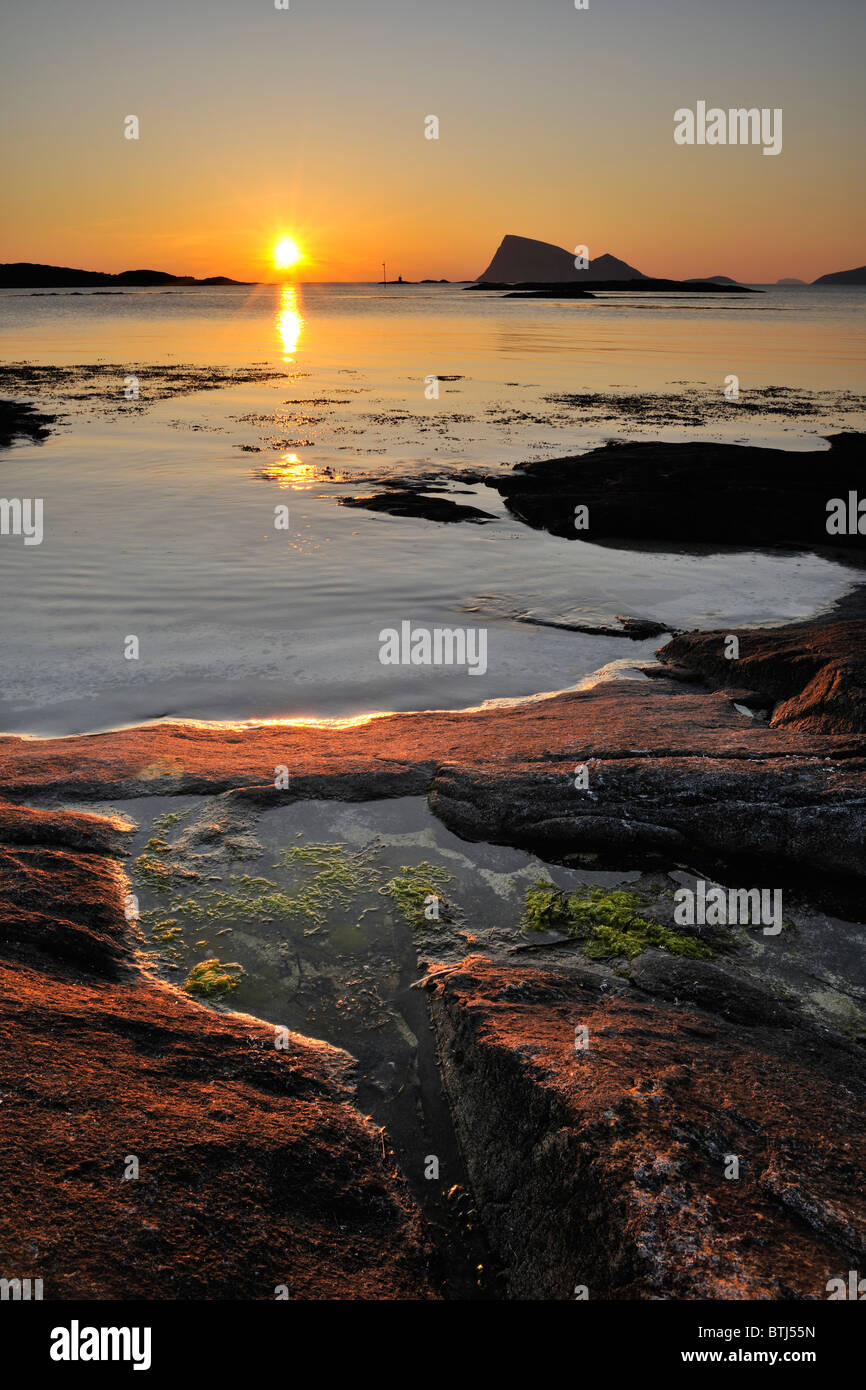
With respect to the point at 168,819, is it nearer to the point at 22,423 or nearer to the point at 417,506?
the point at 417,506

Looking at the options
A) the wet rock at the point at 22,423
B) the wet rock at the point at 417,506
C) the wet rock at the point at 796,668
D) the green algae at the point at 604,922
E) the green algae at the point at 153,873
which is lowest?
the green algae at the point at 604,922

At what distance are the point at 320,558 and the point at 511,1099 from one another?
A: 12.8m

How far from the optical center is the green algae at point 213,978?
5.01 metres

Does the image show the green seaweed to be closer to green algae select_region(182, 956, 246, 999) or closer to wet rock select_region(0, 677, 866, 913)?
wet rock select_region(0, 677, 866, 913)

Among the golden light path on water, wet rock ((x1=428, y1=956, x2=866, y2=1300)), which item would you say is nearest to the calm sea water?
wet rock ((x1=428, y1=956, x2=866, y2=1300))

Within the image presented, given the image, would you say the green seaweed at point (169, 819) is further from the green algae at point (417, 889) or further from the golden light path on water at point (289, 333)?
the golden light path on water at point (289, 333)

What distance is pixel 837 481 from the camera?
19984 mm

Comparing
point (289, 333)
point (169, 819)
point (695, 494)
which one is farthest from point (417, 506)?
point (289, 333)

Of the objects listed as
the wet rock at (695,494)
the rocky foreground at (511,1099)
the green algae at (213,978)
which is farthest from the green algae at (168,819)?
the wet rock at (695,494)

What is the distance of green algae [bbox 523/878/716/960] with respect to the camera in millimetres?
5348

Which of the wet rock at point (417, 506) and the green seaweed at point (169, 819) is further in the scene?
the wet rock at point (417, 506)

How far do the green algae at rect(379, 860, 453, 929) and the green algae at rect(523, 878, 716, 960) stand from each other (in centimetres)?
62

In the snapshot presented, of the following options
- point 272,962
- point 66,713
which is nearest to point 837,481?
point 66,713

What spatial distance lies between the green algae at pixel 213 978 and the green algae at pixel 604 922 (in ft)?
6.17
